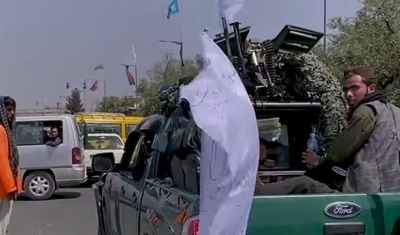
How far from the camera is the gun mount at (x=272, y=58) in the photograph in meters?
5.90

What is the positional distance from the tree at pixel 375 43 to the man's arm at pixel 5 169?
16545 mm

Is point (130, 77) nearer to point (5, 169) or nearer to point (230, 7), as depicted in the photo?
point (5, 169)

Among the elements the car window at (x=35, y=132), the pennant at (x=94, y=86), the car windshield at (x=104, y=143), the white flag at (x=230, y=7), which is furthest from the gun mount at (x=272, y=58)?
the pennant at (x=94, y=86)

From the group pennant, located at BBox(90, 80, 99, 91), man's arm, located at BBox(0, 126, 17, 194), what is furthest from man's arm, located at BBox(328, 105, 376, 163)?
pennant, located at BBox(90, 80, 99, 91)

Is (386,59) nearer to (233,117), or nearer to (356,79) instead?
(356,79)

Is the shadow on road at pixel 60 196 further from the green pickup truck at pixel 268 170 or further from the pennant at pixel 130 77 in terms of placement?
the pennant at pixel 130 77

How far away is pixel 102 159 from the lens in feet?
23.8

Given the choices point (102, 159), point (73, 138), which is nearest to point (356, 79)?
point (102, 159)

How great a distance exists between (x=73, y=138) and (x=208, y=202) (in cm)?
1396

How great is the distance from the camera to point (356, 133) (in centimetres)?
412

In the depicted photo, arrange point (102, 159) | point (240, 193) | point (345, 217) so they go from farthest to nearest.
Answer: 1. point (102, 159)
2. point (345, 217)
3. point (240, 193)

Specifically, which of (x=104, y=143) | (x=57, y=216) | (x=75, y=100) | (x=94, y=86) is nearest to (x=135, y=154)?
(x=57, y=216)

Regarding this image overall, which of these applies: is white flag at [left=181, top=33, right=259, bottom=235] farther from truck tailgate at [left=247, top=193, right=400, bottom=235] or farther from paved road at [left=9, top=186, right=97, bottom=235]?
paved road at [left=9, top=186, right=97, bottom=235]

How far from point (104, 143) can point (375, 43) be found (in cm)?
935
